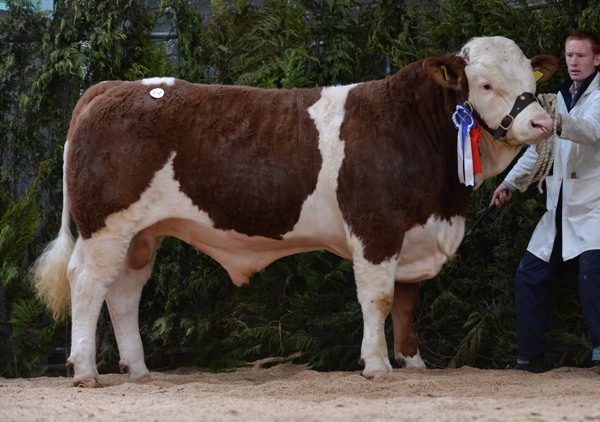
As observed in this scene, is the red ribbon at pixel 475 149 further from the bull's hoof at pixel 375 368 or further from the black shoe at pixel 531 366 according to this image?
the black shoe at pixel 531 366

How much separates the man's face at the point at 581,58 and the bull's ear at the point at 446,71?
767 mm

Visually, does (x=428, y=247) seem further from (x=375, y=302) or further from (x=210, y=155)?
(x=210, y=155)

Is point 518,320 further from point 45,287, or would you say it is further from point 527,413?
point 45,287

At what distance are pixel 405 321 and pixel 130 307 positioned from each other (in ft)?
6.02

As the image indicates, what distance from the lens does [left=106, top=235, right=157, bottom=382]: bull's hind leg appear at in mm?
6156

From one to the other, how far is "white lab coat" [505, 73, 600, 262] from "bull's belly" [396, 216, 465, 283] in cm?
62

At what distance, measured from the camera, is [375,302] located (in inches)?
217

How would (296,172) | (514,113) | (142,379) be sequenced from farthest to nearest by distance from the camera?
(142,379), (296,172), (514,113)

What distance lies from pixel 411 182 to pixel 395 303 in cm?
94

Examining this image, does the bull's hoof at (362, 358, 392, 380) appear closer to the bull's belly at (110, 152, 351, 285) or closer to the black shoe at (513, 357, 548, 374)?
the bull's belly at (110, 152, 351, 285)

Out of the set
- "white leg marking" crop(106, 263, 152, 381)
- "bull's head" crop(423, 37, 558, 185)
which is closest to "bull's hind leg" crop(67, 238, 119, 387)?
"white leg marking" crop(106, 263, 152, 381)

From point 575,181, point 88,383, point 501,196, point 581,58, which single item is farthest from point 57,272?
point 581,58

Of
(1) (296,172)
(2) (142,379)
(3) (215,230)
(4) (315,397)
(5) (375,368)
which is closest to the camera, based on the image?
(4) (315,397)

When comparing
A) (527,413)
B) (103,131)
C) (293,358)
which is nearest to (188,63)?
(103,131)
